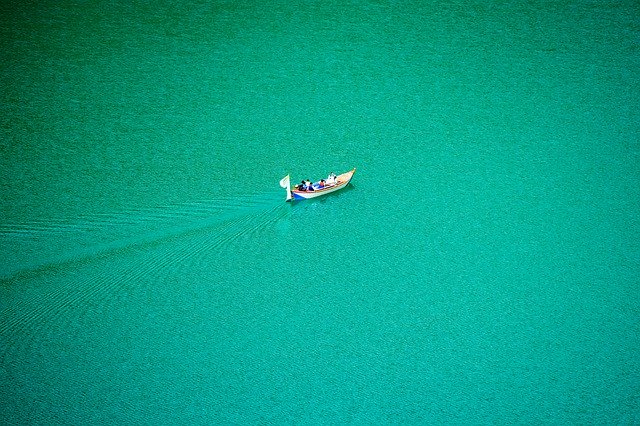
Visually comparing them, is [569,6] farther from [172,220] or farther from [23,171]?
[23,171]

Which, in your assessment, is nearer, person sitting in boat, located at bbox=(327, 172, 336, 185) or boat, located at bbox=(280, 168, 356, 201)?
boat, located at bbox=(280, 168, 356, 201)

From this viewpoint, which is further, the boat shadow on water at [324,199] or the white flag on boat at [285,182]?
the boat shadow on water at [324,199]

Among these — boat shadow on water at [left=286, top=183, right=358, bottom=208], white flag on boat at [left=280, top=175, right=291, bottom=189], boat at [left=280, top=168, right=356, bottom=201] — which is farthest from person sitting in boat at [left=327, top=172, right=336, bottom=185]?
white flag on boat at [left=280, top=175, right=291, bottom=189]

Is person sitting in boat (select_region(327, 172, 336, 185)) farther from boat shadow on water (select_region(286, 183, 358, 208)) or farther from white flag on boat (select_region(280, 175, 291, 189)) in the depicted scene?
white flag on boat (select_region(280, 175, 291, 189))

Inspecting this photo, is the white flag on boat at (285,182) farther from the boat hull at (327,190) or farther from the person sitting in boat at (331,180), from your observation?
the person sitting in boat at (331,180)

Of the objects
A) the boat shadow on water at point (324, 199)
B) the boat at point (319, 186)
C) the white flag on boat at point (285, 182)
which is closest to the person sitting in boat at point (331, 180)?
the boat at point (319, 186)

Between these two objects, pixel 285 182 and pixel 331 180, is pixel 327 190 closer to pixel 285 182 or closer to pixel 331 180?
pixel 331 180

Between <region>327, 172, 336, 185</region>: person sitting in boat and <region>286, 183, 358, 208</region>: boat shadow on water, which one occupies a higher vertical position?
<region>327, 172, 336, 185</region>: person sitting in boat
